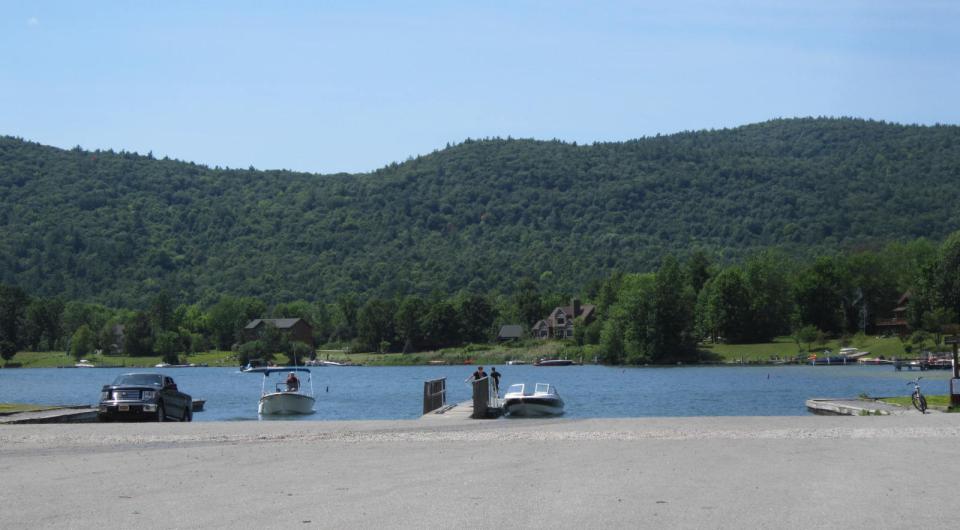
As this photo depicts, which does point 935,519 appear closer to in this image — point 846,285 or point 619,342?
point 619,342

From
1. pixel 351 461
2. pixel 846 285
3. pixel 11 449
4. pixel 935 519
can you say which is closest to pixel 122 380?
pixel 11 449

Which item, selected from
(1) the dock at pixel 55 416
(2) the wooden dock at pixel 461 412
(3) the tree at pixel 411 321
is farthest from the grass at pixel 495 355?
(1) the dock at pixel 55 416

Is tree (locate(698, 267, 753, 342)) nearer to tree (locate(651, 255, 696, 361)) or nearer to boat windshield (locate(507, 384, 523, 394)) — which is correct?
tree (locate(651, 255, 696, 361))

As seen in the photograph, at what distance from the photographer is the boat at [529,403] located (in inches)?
1727

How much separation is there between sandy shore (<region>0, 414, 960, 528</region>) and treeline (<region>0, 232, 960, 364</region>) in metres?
100

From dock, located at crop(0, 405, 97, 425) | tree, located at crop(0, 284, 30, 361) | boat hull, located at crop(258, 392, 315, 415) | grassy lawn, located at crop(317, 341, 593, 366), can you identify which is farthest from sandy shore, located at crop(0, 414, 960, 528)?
tree, located at crop(0, 284, 30, 361)

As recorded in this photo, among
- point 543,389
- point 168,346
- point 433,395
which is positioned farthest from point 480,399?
point 168,346

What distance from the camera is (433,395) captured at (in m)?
43.1

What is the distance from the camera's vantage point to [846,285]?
148m

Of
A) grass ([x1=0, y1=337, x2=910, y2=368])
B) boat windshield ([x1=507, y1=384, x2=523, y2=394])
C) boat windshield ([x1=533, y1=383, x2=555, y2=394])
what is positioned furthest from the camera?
grass ([x1=0, y1=337, x2=910, y2=368])

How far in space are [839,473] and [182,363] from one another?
169 metres

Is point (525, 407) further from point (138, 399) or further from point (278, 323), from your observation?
point (278, 323)

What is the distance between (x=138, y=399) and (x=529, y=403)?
15.5 m

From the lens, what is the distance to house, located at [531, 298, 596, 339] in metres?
184
